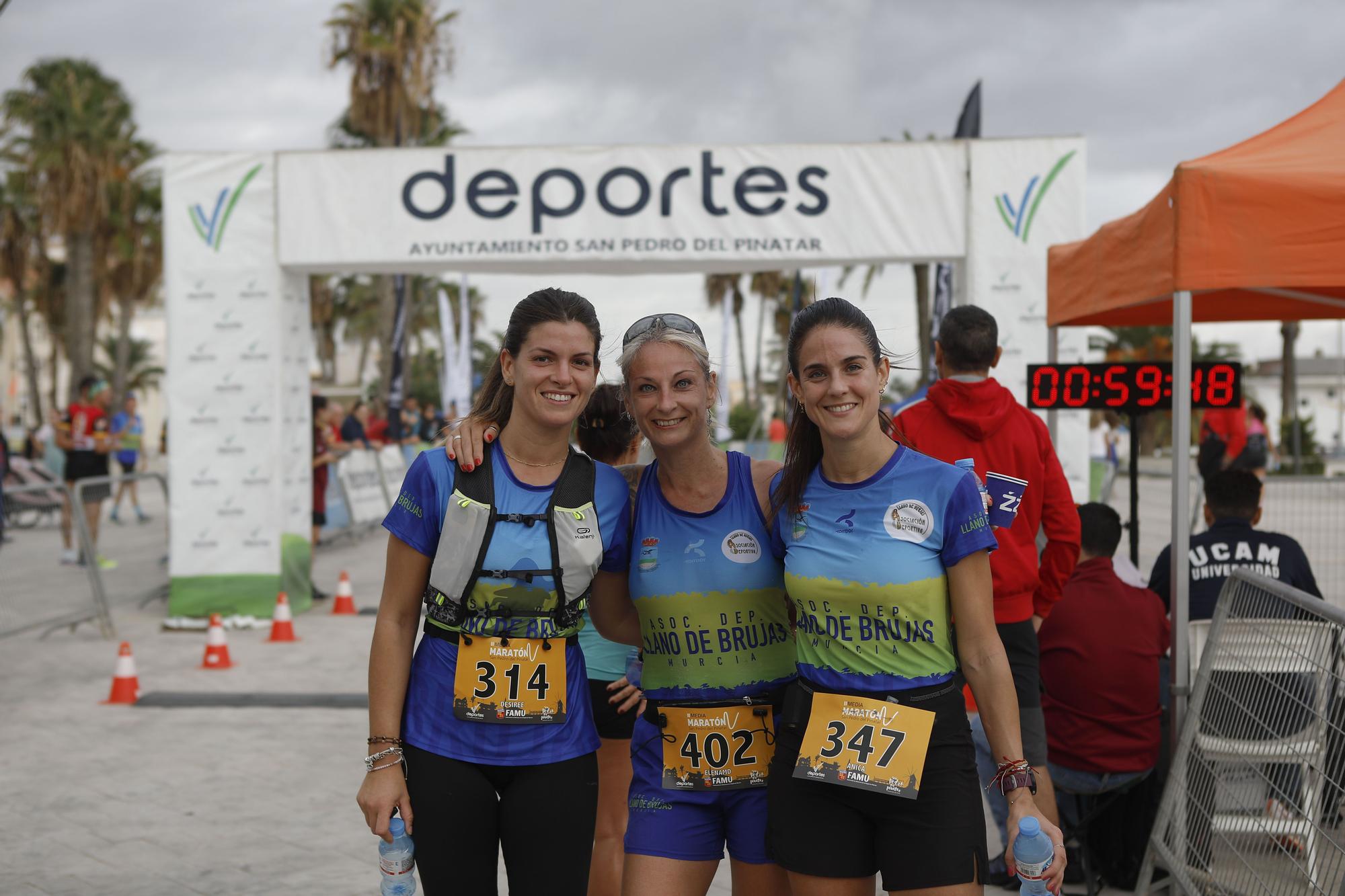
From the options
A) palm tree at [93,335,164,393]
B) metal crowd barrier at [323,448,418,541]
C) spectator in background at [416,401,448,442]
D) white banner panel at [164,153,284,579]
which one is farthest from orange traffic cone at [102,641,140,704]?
palm tree at [93,335,164,393]

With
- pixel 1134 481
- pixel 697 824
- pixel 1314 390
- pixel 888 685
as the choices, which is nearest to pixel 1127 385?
pixel 1134 481

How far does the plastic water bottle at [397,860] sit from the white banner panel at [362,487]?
42.4 feet

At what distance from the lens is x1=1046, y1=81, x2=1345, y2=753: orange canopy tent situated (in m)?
3.79

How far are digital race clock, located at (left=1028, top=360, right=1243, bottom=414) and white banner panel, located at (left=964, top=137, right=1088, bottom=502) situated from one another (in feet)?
10.9

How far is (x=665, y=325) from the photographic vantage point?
2674mm

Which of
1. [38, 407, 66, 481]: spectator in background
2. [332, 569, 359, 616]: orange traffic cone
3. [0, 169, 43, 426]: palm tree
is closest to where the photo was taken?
[332, 569, 359, 616]: orange traffic cone

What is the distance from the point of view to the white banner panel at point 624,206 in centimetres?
898

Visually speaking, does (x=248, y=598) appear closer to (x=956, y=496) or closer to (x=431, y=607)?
(x=431, y=607)

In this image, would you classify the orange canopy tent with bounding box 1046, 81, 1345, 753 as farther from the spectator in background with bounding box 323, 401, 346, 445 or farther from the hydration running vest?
the spectator in background with bounding box 323, 401, 346, 445

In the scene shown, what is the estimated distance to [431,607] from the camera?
251 centimetres

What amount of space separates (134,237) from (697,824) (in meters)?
38.0

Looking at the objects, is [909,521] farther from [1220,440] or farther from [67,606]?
[1220,440]

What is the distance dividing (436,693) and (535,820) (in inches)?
13.5

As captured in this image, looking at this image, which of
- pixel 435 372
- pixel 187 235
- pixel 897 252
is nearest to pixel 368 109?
pixel 187 235
